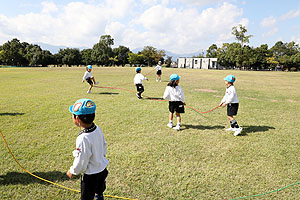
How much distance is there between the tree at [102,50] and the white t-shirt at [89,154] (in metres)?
79.7

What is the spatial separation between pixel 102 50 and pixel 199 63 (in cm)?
5043

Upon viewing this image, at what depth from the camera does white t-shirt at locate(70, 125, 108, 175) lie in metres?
2.17

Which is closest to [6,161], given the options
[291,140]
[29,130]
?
[29,130]

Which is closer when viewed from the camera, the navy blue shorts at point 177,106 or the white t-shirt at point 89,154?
the white t-shirt at point 89,154

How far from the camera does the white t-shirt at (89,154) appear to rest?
2168 mm

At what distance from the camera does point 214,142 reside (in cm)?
510

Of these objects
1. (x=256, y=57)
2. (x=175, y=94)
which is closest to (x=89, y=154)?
(x=175, y=94)

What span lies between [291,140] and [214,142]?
2431mm

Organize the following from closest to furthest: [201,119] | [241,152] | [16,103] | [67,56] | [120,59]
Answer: [241,152]
[201,119]
[16,103]
[67,56]
[120,59]

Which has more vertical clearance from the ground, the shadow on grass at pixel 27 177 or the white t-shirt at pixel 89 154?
the white t-shirt at pixel 89 154

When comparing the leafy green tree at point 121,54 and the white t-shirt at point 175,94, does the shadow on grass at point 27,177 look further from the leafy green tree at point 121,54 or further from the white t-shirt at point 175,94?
the leafy green tree at point 121,54

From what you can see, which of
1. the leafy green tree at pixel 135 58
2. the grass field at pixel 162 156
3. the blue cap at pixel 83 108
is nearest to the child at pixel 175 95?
the grass field at pixel 162 156

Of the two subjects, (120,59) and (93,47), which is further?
(120,59)

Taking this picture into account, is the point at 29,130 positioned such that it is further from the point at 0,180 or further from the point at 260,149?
the point at 260,149
